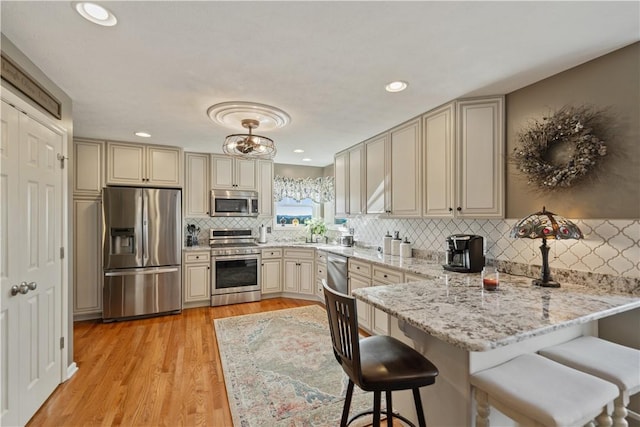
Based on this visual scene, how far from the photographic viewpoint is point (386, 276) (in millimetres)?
3033

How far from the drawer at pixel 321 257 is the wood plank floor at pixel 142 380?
1.82 metres

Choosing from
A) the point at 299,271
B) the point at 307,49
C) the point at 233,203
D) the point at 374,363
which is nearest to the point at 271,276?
the point at 299,271

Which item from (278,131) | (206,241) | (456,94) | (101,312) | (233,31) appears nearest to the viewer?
(233,31)

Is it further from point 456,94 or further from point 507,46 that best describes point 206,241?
point 507,46

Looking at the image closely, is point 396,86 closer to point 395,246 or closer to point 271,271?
point 395,246

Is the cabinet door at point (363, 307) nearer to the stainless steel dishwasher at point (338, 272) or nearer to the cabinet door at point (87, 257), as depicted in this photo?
the stainless steel dishwasher at point (338, 272)

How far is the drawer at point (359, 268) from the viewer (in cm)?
335

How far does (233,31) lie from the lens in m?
1.66

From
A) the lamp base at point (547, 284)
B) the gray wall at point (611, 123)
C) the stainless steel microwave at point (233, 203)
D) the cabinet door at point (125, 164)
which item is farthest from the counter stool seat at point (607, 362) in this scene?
the cabinet door at point (125, 164)

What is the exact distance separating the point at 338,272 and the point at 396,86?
2.47 m

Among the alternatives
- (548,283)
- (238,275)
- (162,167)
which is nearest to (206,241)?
(238,275)

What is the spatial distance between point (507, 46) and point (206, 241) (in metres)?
Answer: 4.72

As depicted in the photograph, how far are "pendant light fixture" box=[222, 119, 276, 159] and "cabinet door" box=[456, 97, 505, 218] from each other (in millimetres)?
1883

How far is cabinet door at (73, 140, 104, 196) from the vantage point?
12.5 feet
